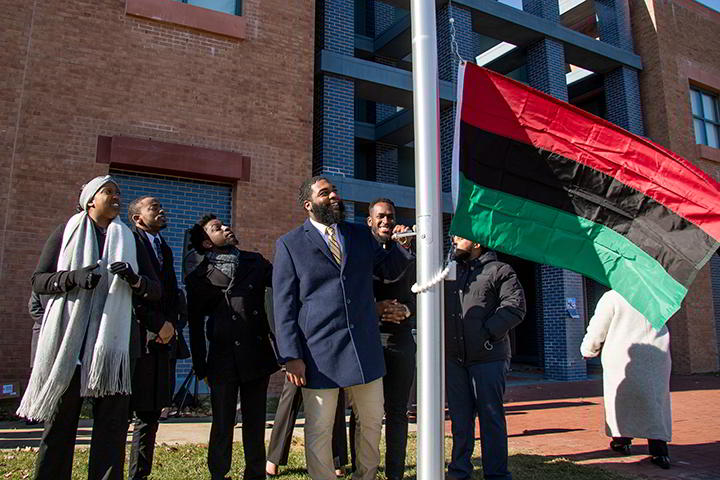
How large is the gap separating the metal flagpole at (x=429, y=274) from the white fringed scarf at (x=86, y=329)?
1.90m

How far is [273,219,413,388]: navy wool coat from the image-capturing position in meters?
3.40

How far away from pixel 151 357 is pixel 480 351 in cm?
248

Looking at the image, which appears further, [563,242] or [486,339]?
[486,339]

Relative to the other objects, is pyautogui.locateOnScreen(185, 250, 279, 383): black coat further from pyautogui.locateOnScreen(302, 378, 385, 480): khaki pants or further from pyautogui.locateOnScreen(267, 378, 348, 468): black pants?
pyautogui.locateOnScreen(302, 378, 385, 480): khaki pants

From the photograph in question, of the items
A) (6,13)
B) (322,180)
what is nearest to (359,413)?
(322,180)

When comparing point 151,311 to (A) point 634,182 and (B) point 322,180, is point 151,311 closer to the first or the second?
(B) point 322,180

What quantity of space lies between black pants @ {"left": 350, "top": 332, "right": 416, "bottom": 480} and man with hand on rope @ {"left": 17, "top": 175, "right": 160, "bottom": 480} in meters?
1.78

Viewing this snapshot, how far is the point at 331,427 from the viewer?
3473 millimetres

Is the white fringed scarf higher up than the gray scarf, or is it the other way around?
the gray scarf

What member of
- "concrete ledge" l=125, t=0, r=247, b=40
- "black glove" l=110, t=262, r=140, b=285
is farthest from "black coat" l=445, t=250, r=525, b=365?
"concrete ledge" l=125, t=0, r=247, b=40

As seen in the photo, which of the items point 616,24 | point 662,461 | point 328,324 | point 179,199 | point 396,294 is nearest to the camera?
point 328,324

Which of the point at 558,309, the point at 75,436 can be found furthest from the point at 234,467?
the point at 558,309

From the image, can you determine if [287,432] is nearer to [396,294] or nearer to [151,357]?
[151,357]

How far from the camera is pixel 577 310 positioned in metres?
12.8
